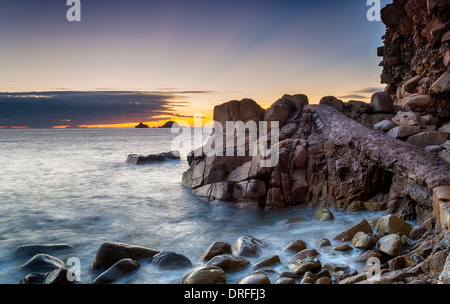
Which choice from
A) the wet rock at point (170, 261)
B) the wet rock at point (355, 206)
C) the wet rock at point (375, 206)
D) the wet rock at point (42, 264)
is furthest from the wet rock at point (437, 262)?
the wet rock at point (42, 264)

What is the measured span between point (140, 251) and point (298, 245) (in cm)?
270

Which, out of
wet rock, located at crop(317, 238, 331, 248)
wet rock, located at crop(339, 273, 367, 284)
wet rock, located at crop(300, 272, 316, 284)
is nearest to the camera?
wet rock, located at crop(339, 273, 367, 284)

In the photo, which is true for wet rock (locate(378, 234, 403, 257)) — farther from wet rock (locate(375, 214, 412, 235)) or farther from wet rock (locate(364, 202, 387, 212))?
wet rock (locate(364, 202, 387, 212))

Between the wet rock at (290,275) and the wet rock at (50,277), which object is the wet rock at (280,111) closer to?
the wet rock at (290,275)

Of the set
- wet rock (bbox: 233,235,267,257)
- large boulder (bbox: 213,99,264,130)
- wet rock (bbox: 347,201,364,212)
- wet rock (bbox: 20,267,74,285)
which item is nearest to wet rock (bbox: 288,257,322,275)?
wet rock (bbox: 233,235,267,257)

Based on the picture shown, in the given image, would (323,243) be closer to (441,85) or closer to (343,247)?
(343,247)

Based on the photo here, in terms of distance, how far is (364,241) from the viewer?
4.53 metres

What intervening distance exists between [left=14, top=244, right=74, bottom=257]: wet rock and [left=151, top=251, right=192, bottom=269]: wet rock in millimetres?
2174

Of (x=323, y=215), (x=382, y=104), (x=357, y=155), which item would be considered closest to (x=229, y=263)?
(x=323, y=215)

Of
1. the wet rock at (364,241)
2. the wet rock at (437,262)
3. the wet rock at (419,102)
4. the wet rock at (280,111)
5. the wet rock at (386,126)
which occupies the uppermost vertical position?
the wet rock at (419,102)

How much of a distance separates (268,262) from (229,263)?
1.97ft

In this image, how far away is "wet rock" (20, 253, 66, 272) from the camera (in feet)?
15.2

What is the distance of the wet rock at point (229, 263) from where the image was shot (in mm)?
4281
